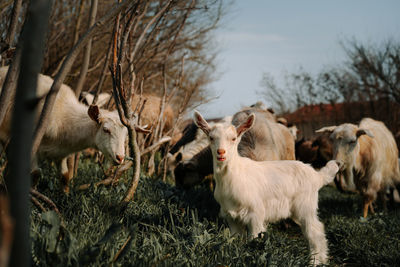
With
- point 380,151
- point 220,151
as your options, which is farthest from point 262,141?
point 380,151

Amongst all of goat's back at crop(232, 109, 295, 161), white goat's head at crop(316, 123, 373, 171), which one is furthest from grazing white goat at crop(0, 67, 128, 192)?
white goat's head at crop(316, 123, 373, 171)

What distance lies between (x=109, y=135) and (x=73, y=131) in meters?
0.62

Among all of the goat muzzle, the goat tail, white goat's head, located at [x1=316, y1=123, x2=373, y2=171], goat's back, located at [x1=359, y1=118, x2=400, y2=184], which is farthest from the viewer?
goat's back, located at [x1=359, y1=118, x2=400, y2=184]

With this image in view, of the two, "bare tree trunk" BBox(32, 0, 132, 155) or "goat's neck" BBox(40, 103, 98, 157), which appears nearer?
"bare tree trunk" BBox(32, 0, 132, 155)

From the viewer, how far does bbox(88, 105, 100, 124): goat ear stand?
4453 mm

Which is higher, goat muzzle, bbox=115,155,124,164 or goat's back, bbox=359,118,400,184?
goat muzzle, bbox=115,155,124,164

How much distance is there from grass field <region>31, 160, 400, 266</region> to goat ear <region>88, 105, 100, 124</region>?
0.86 meters

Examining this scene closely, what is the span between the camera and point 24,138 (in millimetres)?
1018

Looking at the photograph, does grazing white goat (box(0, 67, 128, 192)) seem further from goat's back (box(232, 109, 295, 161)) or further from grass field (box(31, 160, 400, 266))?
goat's back (box(232, 109, 295, 161))

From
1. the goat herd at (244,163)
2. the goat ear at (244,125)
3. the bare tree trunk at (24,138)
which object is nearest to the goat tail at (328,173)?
the goat herd at (244,163)

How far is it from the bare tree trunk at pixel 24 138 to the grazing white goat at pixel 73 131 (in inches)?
135

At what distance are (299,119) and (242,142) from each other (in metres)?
16.1

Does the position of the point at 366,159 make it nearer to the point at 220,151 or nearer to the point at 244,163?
the point at 244,163

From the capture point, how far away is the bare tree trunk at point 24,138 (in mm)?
987
